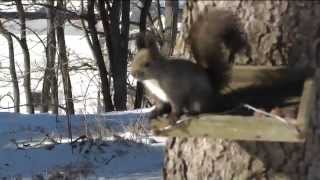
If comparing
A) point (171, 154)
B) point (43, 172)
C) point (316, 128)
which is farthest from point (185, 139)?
point (43, 172)

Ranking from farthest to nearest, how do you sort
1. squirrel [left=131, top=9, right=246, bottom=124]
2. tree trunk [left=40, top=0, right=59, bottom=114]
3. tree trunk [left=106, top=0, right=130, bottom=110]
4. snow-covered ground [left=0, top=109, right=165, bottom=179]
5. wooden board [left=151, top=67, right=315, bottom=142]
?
tree trunk [left=40, top=0, right=59, bottom=114], tree trunk [left=106, top=0, right=130, bottom=110], snow-covered ground [left=0, top=109, right=165, bottom=179], squirrel [left=131, top=9, right=246, bottom=124], wooden board [left=151, top=67, right=315, bottom=142]

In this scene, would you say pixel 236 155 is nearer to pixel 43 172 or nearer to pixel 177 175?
pixel 177 175

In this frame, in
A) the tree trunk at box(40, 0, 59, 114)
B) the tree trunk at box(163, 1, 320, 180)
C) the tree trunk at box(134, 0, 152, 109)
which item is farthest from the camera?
the tree trunk at box(40, 0, 59, 114)

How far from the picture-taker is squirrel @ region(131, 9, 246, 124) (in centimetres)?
298

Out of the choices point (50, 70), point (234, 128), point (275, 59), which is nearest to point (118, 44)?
point (50, 70)

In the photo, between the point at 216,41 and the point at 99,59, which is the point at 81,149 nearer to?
the point at 216,41

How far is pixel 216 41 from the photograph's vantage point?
9.87 ft

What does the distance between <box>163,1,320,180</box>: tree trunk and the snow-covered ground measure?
284cm

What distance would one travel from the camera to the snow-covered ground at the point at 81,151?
6355 millimetres

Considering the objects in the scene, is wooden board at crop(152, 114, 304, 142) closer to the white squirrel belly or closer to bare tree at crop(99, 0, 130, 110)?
the white squirrel belly

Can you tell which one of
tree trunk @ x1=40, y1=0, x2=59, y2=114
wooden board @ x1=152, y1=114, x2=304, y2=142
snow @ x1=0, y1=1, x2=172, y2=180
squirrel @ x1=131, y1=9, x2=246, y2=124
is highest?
squirrel @ x1=131, y1=9, x2=246, y2=124

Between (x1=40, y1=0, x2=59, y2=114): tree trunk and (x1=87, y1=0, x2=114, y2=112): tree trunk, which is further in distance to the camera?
(x1=40, y1=0, x2=59, y2=114): tree trunk

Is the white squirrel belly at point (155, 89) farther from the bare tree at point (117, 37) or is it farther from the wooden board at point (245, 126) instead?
the bare tree at point (117, 37)

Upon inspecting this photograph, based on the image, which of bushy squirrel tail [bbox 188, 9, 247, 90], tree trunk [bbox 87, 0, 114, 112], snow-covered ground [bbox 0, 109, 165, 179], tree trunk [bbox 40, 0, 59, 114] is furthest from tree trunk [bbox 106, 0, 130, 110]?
bushy squirrel tail [bbox 188, 9, 247, 90]
